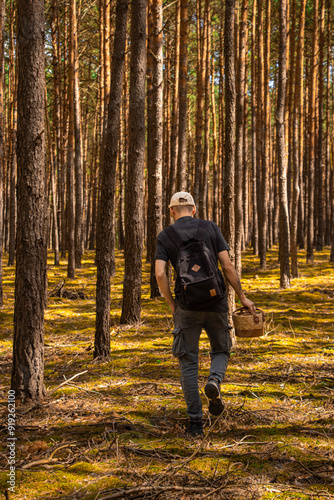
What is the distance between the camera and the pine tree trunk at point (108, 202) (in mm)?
5934

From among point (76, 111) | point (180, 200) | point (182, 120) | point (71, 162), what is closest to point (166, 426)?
point (180, 200)

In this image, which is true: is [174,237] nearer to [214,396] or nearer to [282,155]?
[214,396]

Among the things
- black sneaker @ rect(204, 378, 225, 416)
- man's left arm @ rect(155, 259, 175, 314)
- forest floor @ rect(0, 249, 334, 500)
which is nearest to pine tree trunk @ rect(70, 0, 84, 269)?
forest floor @ rect(0, 249, 334, 500)

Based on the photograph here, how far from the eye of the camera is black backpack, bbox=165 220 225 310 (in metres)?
3.59

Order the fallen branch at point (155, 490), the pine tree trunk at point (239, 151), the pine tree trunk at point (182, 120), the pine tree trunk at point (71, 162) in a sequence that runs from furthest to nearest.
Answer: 1. the pine tree trunk at point (71, 162)
2. the pine tree trunk at point (182, 120)
3. the pine tree trunk at point (239, 151)
4. the fallen branch at point (155, 490)

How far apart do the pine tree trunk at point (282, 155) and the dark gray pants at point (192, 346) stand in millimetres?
8421

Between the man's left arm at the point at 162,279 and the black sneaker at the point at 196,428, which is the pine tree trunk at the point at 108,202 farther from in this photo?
the black sneaker at the point at 196,428

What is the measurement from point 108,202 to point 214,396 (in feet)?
10.6

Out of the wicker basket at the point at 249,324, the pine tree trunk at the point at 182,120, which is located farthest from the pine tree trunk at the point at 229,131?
the pine tree trunk at the point at 182,120

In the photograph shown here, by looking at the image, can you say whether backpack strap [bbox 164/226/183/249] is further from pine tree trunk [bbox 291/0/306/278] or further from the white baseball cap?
pine tree trunk [bbox 291/0/306/278]

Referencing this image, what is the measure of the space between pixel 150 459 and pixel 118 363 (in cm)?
279

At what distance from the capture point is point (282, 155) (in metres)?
12.1

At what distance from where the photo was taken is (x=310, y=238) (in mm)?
16344

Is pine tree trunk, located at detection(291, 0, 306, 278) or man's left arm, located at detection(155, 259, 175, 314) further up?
pine tree trunk, located at detection(291, 0, 306, 278)
